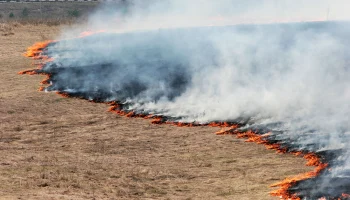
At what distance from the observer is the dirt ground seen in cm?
1744

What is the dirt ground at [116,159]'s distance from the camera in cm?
1744

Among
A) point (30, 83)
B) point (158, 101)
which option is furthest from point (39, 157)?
point (30, 83)

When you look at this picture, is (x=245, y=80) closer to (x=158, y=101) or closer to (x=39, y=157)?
(x=158, y=101)

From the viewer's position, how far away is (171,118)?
26953 millimetres

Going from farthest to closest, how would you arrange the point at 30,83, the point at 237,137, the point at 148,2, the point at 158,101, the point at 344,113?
1. the point at 148,2
2. the point at 30,83
3. the point at 158,101
4. the point at 344,113
5. the point at 237,137

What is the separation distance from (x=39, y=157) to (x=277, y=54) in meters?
19.8

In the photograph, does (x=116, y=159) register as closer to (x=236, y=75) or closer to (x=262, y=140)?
(x=262, y=140)

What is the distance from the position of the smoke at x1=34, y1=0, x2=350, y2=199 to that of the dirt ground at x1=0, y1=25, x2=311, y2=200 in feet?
6.55

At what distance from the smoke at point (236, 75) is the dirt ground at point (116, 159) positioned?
200 centimetres

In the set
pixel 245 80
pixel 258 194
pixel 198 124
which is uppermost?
pixel 245 80

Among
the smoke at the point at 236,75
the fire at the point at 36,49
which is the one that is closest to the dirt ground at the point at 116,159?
the smoke at the point at 236,75

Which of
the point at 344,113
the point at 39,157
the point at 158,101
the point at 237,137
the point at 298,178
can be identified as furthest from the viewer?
the point at 158,101

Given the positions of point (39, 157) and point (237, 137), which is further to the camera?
point (237, 137)

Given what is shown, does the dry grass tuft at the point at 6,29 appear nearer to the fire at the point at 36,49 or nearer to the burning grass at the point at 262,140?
the fire at the point at 36,49
